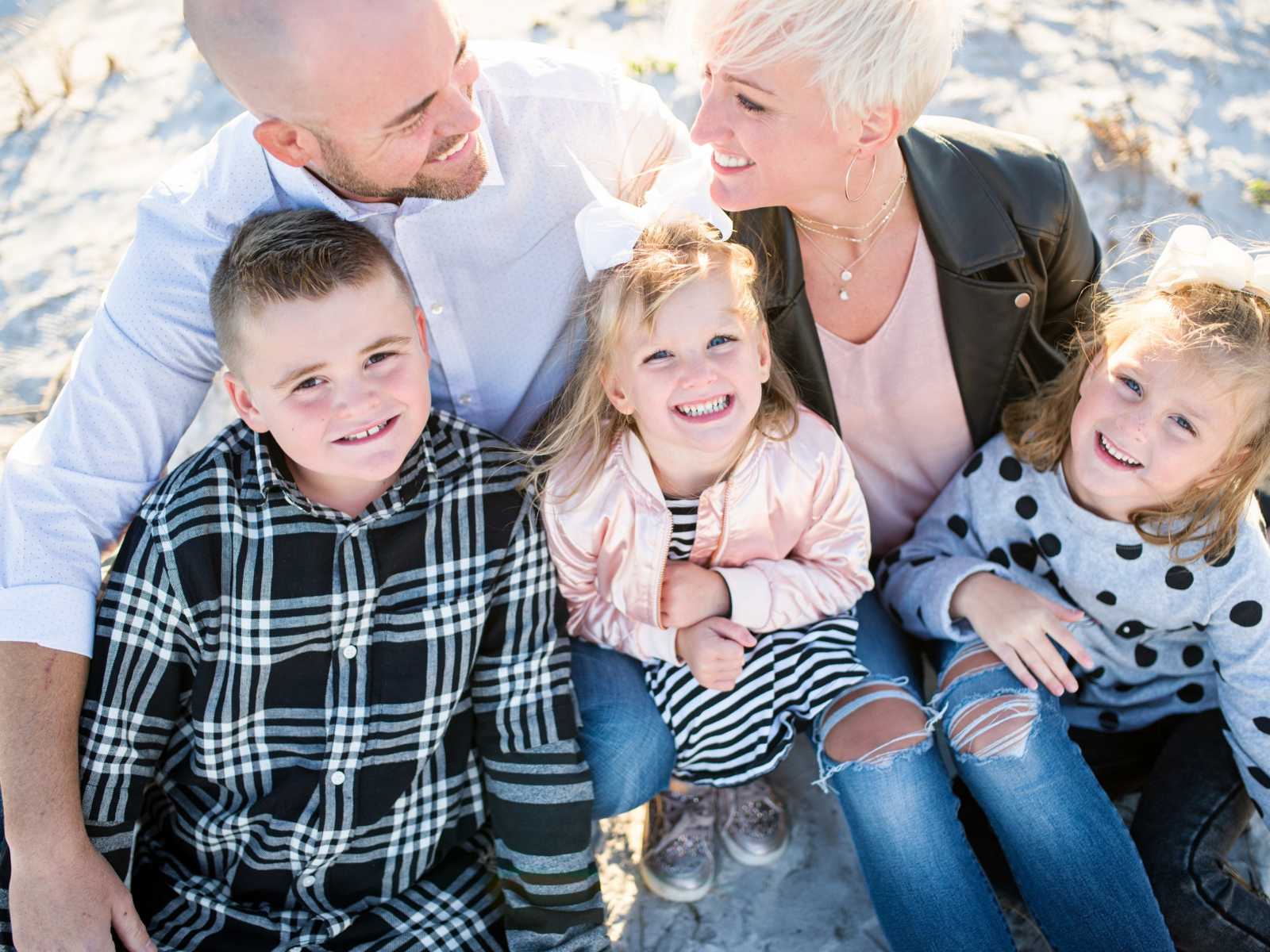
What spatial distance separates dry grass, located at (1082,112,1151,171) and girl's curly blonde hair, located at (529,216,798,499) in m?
2.06

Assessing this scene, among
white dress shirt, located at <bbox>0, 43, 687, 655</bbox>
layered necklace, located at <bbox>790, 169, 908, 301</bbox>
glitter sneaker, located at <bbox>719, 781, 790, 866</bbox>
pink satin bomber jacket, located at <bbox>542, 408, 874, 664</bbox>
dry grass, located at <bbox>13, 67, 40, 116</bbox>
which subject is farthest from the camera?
dry grass, located at <bbox>13, 67, 40, 116</bbox>

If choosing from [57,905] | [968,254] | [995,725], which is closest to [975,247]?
[968,254]

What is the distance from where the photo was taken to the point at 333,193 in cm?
227

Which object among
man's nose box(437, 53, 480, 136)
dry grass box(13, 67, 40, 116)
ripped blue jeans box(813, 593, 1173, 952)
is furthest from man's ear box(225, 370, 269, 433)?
dry grass box(13, 67, 40, 116)

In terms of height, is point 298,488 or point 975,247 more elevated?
point 975,247

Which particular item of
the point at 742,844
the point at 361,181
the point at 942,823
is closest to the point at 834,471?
the point at 942,823

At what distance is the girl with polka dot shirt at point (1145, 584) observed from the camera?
7.14 ft

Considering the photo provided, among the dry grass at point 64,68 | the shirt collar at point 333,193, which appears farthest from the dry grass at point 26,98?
the shirt collar at point 333,193

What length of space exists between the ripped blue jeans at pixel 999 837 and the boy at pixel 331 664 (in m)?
0.64

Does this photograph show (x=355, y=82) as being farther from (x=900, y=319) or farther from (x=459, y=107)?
(x=900, y=319)

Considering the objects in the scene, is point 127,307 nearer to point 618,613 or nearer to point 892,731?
point 618,613

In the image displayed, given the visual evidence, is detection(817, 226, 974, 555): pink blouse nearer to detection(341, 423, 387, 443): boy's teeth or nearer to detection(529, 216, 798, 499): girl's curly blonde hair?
detection(529, 216, 798, 499): girl's curly blonde hair

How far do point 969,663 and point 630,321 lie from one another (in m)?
1.11

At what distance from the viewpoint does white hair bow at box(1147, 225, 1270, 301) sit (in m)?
2.17
